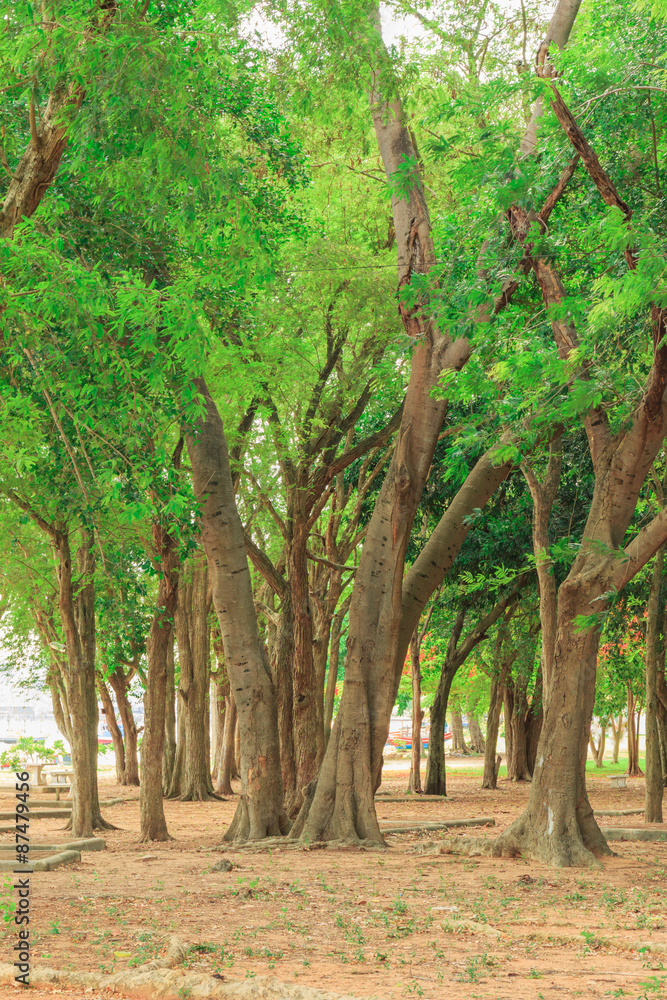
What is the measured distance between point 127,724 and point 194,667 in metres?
10.7

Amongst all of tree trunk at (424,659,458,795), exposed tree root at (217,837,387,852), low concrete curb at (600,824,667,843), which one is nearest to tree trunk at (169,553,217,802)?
tree trunk at (424,659,458,795)

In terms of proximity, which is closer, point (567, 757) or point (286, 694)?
point (567, 757)

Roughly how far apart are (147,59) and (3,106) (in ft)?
6.86

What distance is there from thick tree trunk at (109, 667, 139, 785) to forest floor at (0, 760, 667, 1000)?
18177mm

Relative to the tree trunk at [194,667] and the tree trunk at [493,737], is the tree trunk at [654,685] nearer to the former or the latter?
the tree trunk at [194,667]

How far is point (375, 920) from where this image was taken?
7324 mm

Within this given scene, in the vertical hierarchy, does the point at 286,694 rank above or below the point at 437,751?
above

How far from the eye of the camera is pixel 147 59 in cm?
660

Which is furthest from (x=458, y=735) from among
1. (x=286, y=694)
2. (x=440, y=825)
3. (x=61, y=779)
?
(x=286, y=694)

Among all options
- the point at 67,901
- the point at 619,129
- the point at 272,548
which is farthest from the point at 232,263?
the point at 272,548

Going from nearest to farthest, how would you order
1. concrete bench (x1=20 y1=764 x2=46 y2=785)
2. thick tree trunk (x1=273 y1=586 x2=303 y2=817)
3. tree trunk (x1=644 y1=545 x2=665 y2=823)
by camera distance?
thick tree trunk (x1=273 y1=586 x2=303 y2=817)
tree trunk (x1=644 y1=545 x2=665 y2=823)
concrete bench (x1=20 y1=764 x2=46 y2=785)

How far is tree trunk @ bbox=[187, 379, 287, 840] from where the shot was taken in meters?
12.4

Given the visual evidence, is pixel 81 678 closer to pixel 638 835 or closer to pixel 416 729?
pixel 638 835

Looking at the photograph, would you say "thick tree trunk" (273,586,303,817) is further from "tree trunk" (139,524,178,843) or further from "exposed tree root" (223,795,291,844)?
"exposed tree root" (223,795,291,844)
